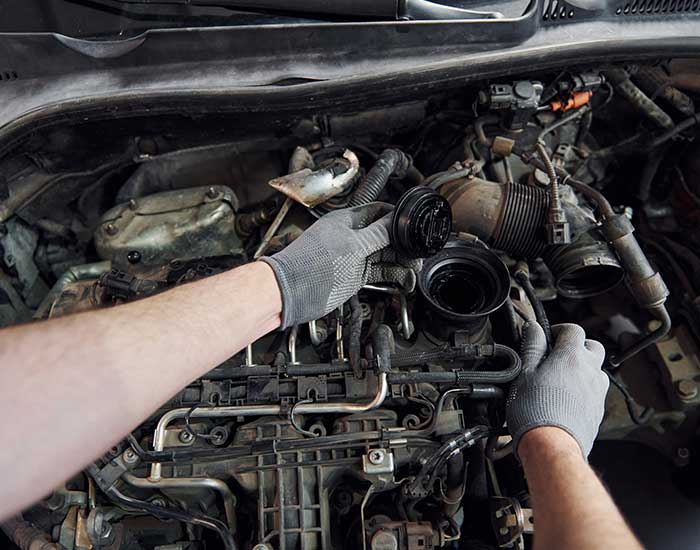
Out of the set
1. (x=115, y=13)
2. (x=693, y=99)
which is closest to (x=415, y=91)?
(x=115, y=13)

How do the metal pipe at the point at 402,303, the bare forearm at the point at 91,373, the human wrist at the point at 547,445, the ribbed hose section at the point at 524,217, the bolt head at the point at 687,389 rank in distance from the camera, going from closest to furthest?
the bare forearm at the point at 91,373, the human wrist at the point at 547,445, the metal pipe at the point at 402,303, the ribbed hose section at the point at 524,217, the bolt head at the point at 687,389

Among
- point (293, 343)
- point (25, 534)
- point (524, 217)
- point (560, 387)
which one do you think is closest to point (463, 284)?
point (524, 217)

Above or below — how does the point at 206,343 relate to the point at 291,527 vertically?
above

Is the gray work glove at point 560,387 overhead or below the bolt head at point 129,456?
overhead

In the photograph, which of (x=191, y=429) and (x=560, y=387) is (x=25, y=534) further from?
(x=560, y=387)

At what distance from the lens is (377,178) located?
1561mm

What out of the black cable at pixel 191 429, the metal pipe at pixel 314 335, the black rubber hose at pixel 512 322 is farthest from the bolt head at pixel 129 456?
the black rubber hose at pixel 512 322

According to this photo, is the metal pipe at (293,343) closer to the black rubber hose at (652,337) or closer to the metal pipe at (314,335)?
the metal pipe at (314,335)

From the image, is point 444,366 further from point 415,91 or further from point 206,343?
point 415,91

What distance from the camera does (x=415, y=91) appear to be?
1.53m

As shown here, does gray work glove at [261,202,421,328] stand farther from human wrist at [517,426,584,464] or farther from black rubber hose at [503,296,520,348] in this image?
human wrist at [517,426,584,464]

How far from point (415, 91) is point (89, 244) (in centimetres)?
119

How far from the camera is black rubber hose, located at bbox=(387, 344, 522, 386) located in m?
1.35

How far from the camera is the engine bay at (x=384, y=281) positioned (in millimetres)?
1329
